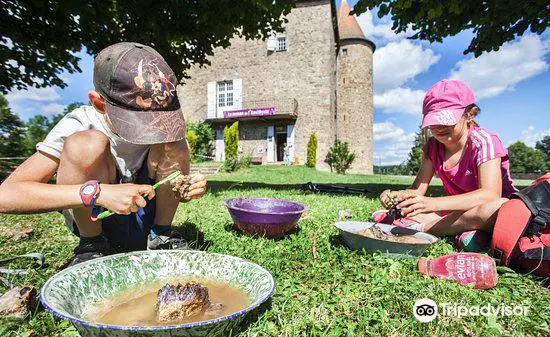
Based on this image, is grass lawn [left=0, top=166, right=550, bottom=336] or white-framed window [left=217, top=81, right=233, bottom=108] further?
white-framed window [left=217, top=81, right=233, bottom=108]

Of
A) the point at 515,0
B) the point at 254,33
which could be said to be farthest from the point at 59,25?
the point at 515,0

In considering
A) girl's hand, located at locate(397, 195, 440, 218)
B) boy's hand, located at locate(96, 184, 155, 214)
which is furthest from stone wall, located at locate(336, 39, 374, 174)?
boy's hand, located at locate(96, 184, 155, 214)

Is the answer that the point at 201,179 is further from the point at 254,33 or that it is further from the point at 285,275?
the point at 254,33

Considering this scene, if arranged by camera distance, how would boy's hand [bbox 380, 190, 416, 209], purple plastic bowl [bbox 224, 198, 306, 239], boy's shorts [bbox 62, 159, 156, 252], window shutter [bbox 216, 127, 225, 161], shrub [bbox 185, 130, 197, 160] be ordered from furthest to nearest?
window shutter [bbox 216, 127, 225, 161]
shrub [bbox 185, 130, 197, 160]
purple plastic bowl [bbox 224, 198, 306, 239]
boy's hand [bbox 380, 190, 416, 209]
boy's shorts [bbox 62, 159, 156, 252]

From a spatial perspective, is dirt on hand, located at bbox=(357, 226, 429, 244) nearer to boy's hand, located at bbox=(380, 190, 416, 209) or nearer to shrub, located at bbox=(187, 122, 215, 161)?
→ boy's hand, located at bbox=(380, 190, 416, 209)

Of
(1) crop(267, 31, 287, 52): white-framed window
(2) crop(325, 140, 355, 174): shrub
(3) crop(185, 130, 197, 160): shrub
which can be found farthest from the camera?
(1) crop(267, 31, 287, 52): white-framed window

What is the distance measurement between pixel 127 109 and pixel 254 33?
600 cm

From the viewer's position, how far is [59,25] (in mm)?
5988

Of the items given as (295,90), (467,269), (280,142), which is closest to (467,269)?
(467,269)

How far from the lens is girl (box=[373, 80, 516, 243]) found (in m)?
1.94

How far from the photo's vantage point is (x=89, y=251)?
1.59 m

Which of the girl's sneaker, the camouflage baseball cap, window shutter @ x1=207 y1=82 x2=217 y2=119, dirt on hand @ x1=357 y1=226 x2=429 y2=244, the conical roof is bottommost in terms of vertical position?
the girl's sneaker

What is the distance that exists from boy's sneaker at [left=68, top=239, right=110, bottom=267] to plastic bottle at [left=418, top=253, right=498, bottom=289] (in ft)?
5.63

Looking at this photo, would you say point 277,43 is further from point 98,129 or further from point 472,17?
point 98,129
